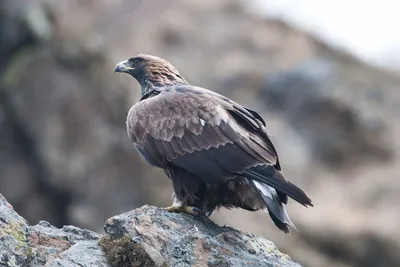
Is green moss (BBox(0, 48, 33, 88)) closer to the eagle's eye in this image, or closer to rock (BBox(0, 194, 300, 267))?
the eagle's eye

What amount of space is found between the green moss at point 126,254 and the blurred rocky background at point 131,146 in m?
12.6

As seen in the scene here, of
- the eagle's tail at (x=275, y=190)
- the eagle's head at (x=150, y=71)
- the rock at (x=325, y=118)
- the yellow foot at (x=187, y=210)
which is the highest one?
the rock at (x=325, y=118)

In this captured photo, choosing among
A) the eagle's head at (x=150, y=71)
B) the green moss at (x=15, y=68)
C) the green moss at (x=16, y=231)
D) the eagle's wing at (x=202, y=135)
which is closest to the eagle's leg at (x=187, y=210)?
the eagle's wing at (x=202, y=135)

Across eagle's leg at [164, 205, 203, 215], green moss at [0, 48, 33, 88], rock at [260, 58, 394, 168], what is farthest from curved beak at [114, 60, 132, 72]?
rock at [260, 58, 394, 168]

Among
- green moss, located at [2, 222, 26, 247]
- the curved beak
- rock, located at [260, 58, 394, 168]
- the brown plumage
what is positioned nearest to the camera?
green moss, located at [2, 222, 26, 247]

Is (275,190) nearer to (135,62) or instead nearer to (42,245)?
(42,245)

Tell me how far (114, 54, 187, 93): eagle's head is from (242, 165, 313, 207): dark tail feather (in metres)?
2.51

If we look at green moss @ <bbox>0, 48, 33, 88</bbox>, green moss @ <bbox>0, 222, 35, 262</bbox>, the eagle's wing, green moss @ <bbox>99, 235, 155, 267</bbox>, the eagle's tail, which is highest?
green moss @ <bbox>0, 48, 33, 88</bbox>

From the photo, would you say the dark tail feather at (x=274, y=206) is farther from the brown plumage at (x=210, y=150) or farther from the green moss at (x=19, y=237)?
the green moss at (x=19, y=237)

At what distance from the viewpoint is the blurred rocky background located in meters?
21.1

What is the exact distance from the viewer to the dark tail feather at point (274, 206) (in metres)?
8.36

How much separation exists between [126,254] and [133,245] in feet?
0.34

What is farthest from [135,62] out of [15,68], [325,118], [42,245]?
[325,118]

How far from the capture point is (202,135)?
9.16m
